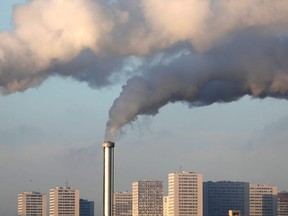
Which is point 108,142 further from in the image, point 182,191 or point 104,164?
point 182,191

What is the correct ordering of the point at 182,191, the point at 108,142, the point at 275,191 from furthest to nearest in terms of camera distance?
the point at 275,191 → the point at 182,191 → the point at 108,142

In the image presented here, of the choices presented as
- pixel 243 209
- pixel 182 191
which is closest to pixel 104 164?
pixel 182 191

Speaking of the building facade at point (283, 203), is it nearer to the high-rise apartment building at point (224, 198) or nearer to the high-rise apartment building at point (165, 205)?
the high-rise apartment building at point (224, 198)

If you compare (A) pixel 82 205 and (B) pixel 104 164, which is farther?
(A) pixel 82 205

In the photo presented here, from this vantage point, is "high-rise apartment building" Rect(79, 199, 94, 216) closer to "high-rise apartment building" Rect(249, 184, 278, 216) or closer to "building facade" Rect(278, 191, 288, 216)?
"high-rise apartment building" Rect(249, 184, 278, 216)

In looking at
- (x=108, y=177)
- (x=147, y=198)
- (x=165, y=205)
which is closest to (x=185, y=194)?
(x=147, y=198)

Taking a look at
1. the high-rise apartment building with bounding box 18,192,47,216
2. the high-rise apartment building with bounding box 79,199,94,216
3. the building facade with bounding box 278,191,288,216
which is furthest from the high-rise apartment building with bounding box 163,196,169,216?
the high-rise apartment building with bounding box 18,192,47,216

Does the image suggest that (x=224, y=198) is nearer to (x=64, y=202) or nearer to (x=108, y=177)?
(x=64, y=202)
